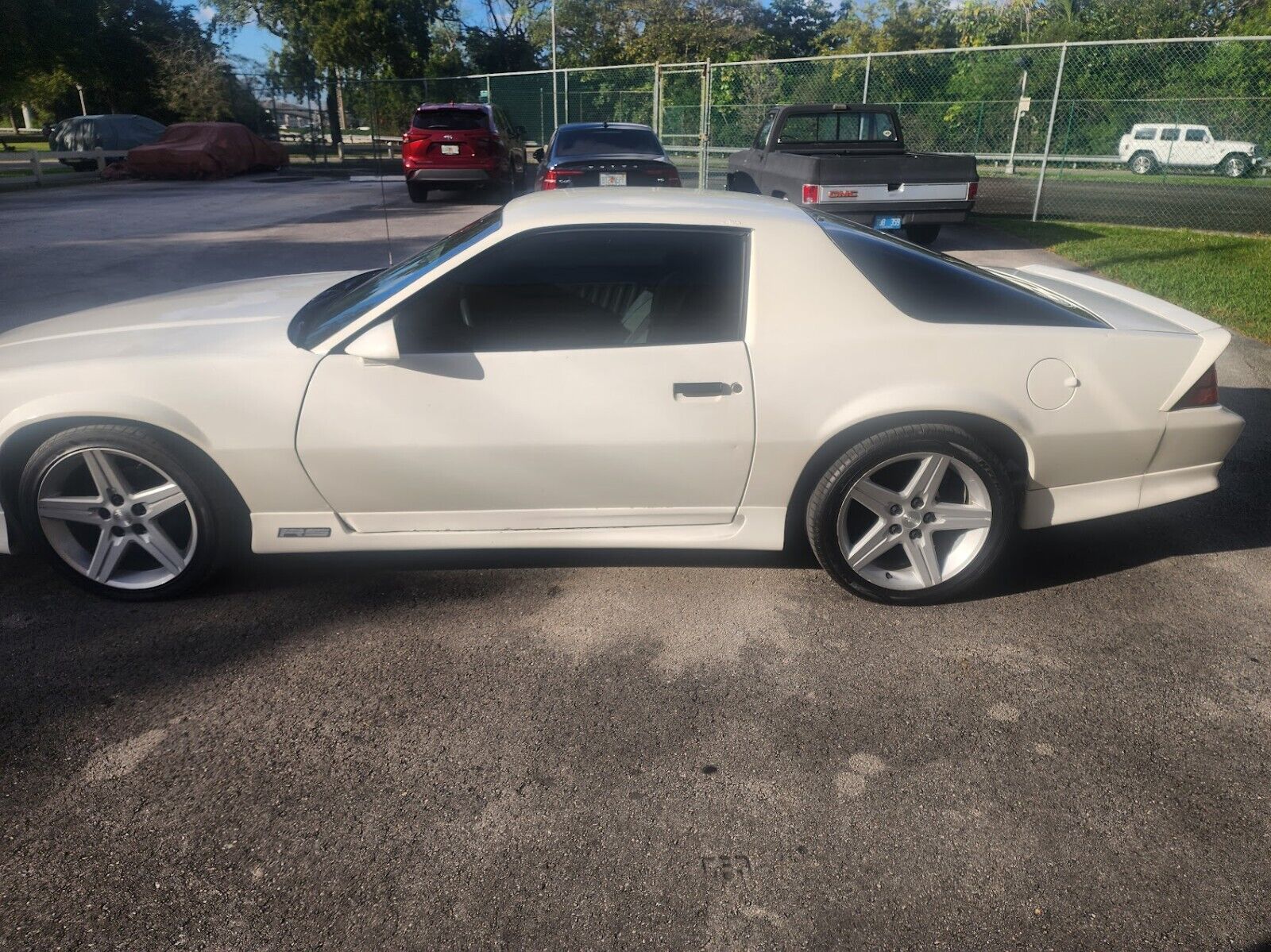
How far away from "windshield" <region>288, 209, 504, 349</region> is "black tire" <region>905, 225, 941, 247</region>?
926 cm

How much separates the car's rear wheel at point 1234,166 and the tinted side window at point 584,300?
76.8ft

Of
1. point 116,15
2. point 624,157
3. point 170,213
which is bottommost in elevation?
point 170,213

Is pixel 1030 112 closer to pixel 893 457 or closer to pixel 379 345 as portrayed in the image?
pixel 893 457

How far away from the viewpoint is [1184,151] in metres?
23.5

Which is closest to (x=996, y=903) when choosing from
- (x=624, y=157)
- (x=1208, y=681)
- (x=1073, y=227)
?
(x=1208, y=681)

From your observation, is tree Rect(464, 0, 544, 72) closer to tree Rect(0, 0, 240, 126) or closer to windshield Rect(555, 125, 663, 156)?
tree Rect(0, 0, 240, 126)

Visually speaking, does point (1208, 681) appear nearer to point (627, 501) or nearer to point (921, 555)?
point (921, 555)

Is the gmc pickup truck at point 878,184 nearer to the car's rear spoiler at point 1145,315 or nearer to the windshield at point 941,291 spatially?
the car's rear spoiler at point 1145,315

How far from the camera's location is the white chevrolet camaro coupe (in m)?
3.29

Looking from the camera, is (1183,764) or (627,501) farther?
(627,501)

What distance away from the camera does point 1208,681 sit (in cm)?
310

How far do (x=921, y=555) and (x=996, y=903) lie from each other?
1.49 m

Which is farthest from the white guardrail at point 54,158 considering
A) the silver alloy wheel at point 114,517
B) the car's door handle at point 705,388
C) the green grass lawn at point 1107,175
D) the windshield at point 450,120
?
the car's door handle at point 705,388

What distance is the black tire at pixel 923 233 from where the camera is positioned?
12.1m
